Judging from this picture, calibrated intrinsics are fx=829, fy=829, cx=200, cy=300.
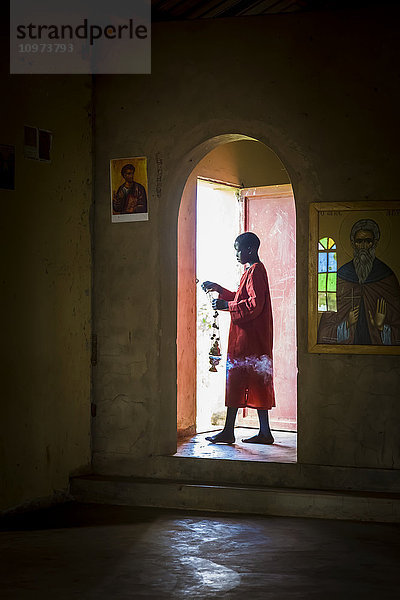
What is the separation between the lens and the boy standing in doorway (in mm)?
7363

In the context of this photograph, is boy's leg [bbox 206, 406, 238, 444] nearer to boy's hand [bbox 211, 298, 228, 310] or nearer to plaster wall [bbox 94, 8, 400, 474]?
plaster wall [bbox 94, 8, 400, 474]

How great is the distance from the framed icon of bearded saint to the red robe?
3.51 feet

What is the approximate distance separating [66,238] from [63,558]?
8.64 ft

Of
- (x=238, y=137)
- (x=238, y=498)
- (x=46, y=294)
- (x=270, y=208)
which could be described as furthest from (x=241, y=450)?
(x=270, y=208)

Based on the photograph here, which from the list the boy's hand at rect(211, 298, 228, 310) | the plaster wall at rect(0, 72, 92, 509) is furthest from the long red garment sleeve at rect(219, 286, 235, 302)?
the plaster wall at rect(0, 72, 92, 509)

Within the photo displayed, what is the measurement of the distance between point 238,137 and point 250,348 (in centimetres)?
189

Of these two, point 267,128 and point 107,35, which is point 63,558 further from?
point 107,35

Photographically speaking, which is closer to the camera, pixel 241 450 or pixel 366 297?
pixel 366 297

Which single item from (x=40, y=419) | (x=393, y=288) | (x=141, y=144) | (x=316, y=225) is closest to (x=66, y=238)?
(x=141, y=144)

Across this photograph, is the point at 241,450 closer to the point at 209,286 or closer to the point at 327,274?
the point at 209,286

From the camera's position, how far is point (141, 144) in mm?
6789

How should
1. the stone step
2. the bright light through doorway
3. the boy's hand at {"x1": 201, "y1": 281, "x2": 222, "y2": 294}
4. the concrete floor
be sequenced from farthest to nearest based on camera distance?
the bright light through doorway
the boy's hand at {"x1": 201, "y1": 281, "x2": 222, "y2": 294}
the stone step
the concrete floor

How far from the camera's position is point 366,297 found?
623cm

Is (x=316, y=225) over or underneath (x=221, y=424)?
over
